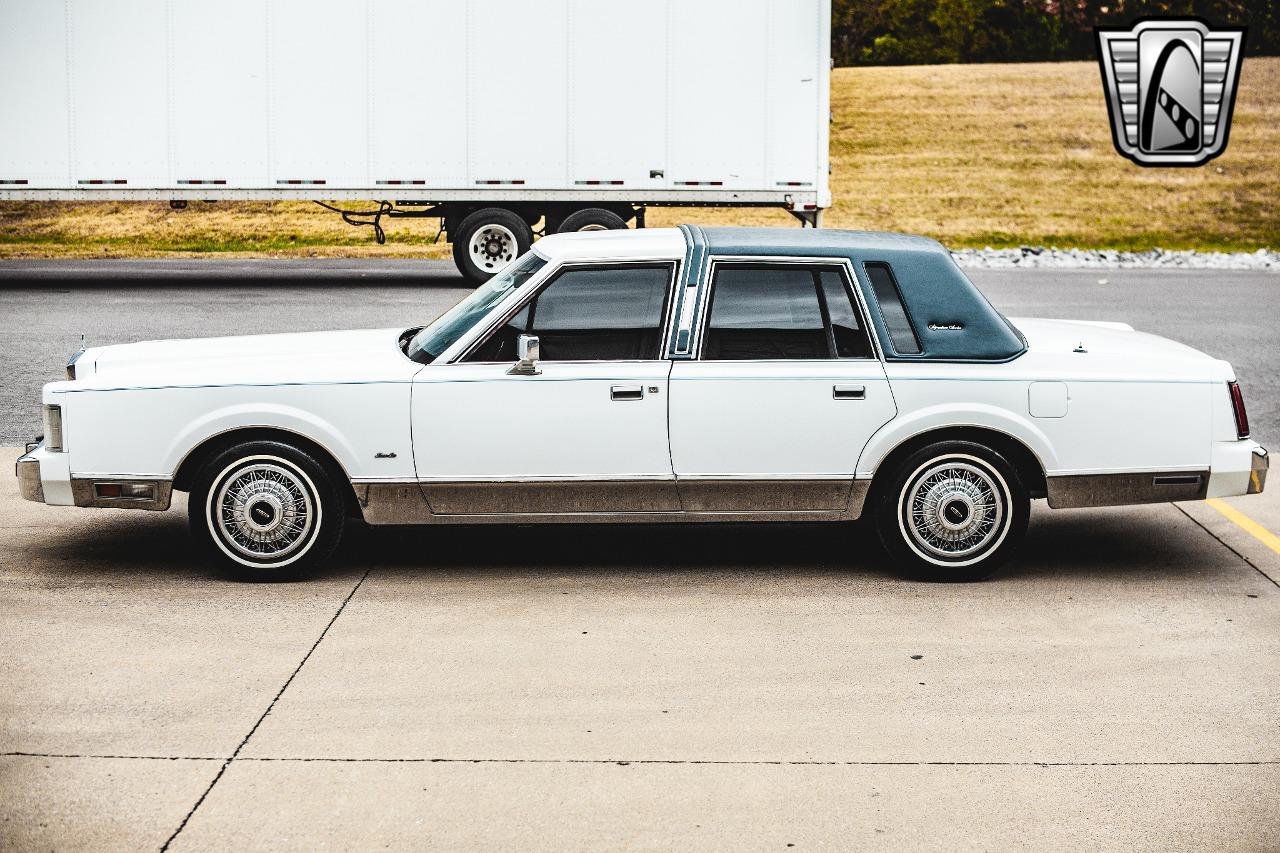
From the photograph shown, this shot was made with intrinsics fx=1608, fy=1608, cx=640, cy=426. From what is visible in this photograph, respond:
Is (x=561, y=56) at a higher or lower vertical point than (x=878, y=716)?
higher

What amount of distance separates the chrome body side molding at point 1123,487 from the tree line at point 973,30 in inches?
1871

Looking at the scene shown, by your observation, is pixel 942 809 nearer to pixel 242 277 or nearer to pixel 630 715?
pixel 630 715

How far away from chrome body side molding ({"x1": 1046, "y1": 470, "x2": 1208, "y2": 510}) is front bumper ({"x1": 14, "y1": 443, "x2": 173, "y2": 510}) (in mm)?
3796

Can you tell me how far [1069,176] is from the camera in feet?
120

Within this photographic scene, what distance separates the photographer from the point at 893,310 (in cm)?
693

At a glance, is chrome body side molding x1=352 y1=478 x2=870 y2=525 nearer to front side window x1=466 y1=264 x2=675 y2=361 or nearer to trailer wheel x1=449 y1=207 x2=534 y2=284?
front side window x1=466 y1=264 x2=675 y2=361

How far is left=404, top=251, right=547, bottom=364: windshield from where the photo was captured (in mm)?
6949

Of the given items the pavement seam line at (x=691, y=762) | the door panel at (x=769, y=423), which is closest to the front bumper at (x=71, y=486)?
the pavement seam line at (x=691, y=762)

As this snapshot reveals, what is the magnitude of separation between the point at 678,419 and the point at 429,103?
14.2m

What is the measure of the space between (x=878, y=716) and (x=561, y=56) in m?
16.1

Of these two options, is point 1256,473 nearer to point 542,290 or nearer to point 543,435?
point 543,435

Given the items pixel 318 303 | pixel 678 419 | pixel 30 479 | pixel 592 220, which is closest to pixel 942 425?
pixel 678 419

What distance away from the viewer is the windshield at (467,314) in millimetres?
6949

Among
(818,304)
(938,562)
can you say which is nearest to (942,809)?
(938,562)
